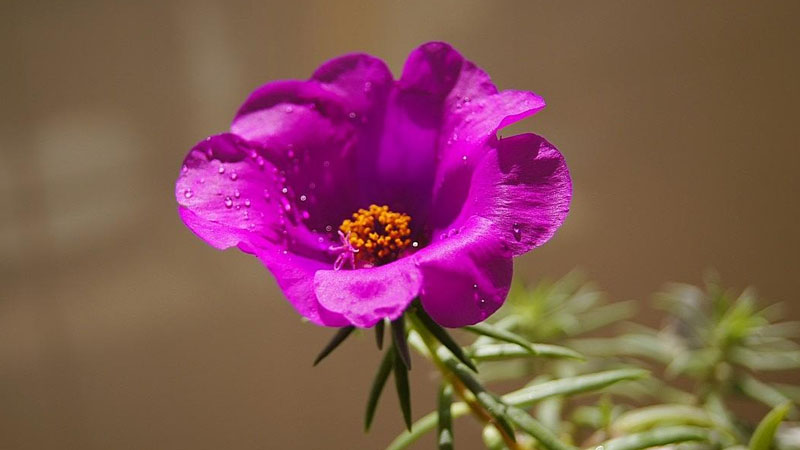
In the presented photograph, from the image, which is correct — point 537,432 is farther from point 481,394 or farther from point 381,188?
point 381,188

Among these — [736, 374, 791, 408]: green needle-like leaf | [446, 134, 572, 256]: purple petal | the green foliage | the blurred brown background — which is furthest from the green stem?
the blurred brown background

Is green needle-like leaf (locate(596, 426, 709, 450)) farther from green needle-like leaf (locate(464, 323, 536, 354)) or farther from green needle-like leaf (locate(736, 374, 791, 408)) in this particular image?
green needle-like leaf (locate(736, 374, 791, 408))

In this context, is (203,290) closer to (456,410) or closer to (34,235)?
(34,235)

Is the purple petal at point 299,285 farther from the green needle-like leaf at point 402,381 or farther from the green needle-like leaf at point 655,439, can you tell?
the green needle-like leaf at point 655,439

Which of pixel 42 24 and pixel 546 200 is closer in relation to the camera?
pixel 546 200

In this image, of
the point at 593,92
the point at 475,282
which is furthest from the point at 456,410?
the point at 593,92
